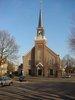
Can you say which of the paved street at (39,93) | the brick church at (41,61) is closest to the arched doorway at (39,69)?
the brick church at (41,61)

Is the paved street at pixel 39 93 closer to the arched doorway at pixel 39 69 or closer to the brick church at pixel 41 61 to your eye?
the arched doorway at pixel 39 69

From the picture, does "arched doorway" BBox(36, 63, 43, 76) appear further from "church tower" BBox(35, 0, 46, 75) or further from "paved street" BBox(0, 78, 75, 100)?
"paved street" BBox(0, 78, 75, 100)

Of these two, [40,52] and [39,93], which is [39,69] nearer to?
[40,52]

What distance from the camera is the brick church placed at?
89.2 meters

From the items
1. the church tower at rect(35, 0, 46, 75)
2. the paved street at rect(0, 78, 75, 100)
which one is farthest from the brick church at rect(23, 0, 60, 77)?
the paved street at rect(0, 78, 75, 100)

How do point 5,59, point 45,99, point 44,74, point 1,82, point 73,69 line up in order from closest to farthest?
1. point 45,99
2. point 1,82
3. point 5,59
4. point 44,74
5. point 73,69

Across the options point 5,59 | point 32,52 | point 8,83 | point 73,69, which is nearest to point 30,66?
point 32,52

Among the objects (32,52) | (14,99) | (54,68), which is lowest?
(14,99)

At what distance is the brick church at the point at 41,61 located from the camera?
8919 centimetres

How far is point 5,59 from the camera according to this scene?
73.8 meters

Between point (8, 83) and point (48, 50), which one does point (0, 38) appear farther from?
point (8, 83)

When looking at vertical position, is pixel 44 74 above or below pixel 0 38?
below

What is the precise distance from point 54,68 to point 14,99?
6646 cm

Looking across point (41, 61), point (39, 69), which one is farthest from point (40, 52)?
point (39, 69)
